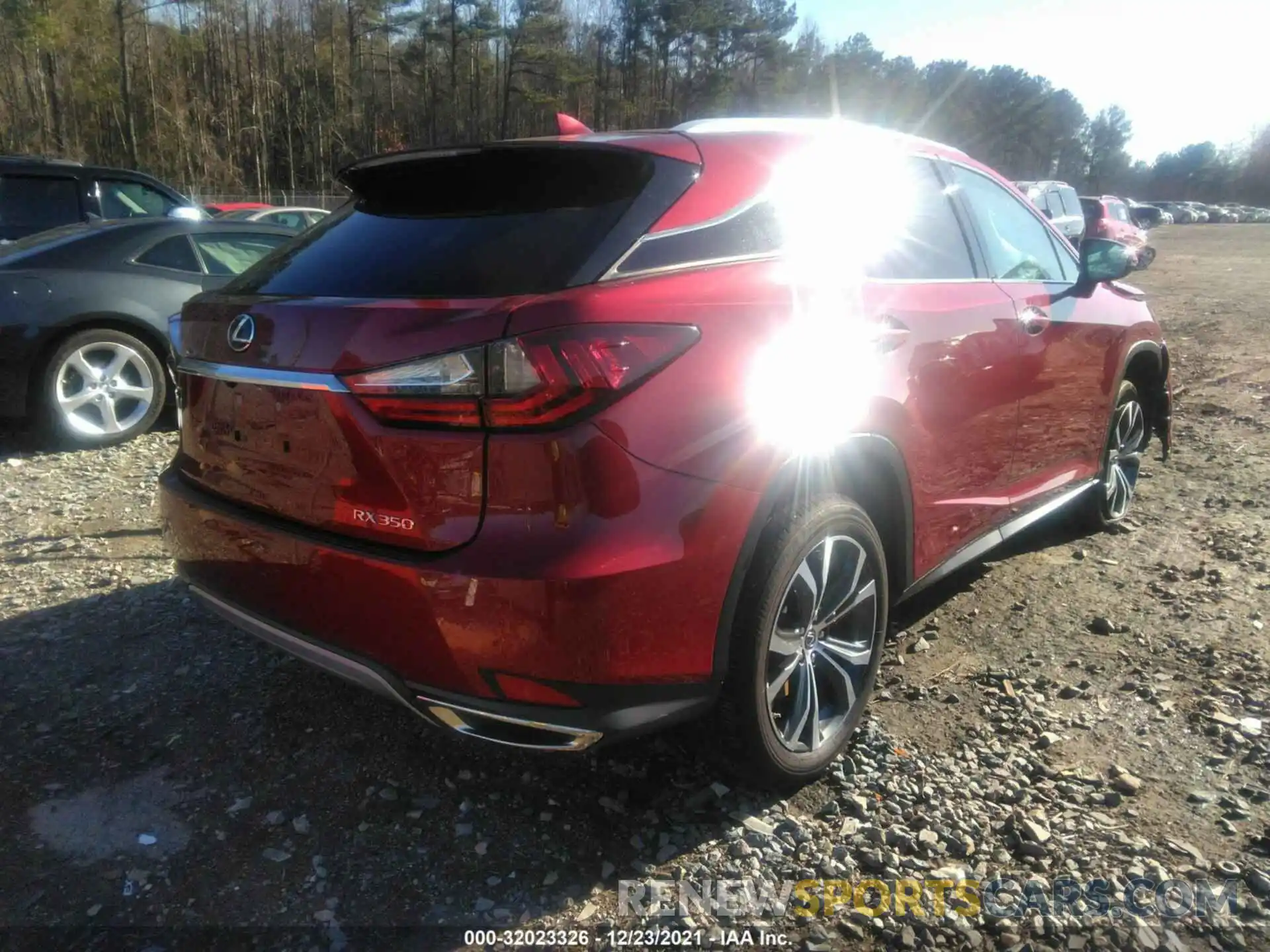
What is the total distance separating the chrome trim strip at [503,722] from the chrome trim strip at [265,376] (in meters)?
0.72

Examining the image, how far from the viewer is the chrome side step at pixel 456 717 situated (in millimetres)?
1981

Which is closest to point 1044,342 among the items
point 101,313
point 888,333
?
point 888,333

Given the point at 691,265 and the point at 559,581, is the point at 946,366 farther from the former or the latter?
the point at 559,581

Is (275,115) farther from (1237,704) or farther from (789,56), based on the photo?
(1237,704)

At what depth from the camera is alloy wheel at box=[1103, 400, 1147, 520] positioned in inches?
179

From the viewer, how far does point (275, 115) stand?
46.8 meters

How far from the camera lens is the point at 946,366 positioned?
290 cm

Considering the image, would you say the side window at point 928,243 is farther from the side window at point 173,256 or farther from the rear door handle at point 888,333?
the side window at point 173,256

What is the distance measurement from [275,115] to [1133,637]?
51.2 m

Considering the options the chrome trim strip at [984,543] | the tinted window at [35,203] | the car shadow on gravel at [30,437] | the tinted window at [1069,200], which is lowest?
the car shadow on gravel at [30,437]

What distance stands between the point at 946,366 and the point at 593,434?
148cm

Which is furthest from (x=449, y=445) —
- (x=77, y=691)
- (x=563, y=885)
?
(x=77, y=691)

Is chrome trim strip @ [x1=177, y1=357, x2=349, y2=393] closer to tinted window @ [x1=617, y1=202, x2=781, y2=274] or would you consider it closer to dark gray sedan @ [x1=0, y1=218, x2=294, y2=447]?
tinted window @ [x1=617, y1=202, x2=781, y2=274]

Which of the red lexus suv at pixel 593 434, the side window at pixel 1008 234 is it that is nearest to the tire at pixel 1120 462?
the side window at pixel 1008 234
